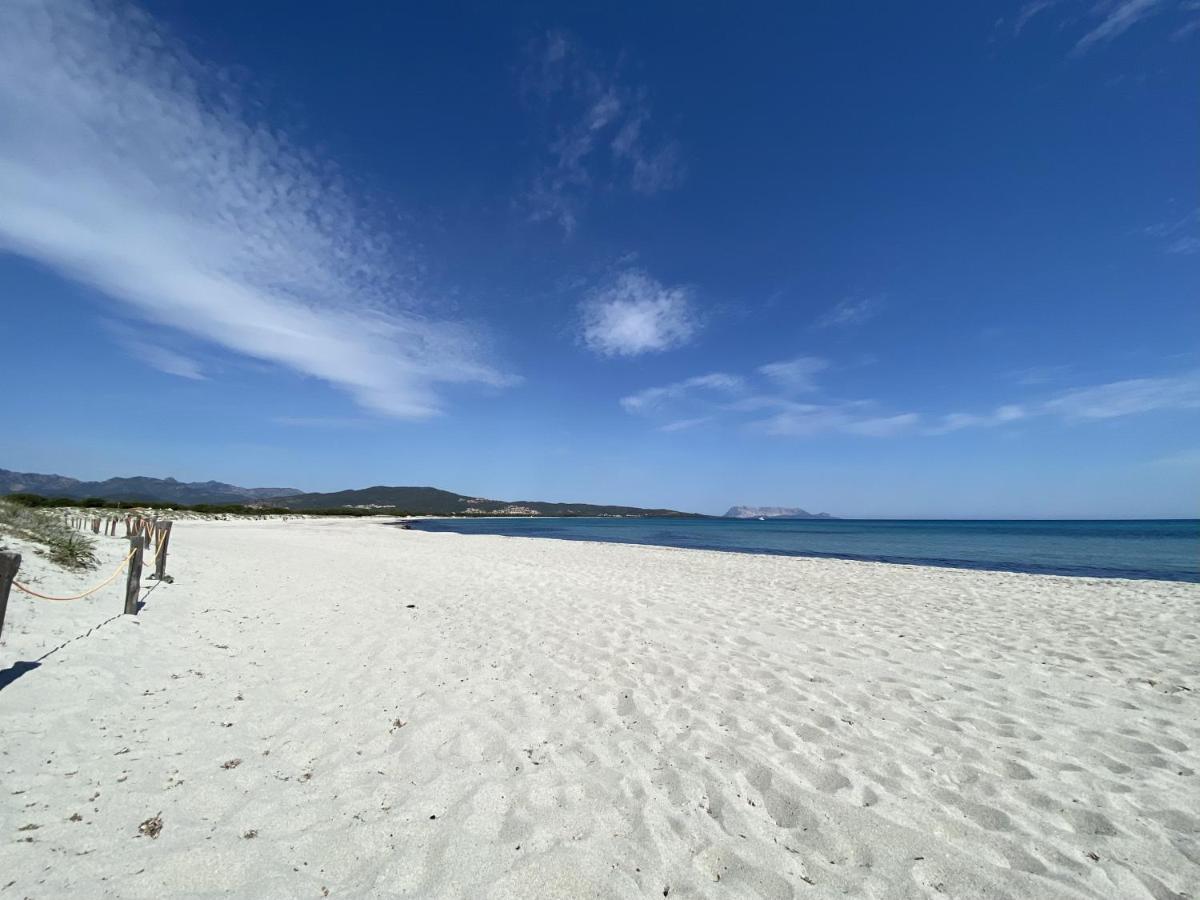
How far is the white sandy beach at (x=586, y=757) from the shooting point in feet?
10.2

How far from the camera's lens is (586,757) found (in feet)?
14.7

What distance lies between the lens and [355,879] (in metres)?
3.00

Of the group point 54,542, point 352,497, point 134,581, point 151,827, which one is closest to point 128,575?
point 134,581

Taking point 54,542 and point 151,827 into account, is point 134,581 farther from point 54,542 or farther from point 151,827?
point 151,827

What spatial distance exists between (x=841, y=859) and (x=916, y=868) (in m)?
0.46

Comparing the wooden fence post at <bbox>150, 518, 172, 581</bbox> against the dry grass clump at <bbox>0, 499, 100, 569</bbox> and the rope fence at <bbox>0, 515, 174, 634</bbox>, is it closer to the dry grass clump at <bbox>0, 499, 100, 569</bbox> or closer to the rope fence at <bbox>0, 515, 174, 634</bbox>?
the rope fence at <bbox>0, 515, 174, 634</bbox>

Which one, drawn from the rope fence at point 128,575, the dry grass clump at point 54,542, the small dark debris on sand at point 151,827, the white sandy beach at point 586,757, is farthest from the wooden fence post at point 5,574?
the dry grass clump at point 54,542

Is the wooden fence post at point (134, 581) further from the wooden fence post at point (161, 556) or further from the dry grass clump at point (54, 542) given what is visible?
the dry grass clump at point (54, 542)

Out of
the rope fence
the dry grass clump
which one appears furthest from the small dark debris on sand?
the dry grass clump

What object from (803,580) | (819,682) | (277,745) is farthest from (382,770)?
(803,580)

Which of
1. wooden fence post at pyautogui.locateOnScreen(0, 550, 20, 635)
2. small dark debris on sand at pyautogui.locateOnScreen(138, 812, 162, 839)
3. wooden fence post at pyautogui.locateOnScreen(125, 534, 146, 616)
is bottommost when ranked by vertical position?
small dark debris on sand at pyautogui.locateOnScreen(138, 812, 162, 839)

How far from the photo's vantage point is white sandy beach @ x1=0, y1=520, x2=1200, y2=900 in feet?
10.2

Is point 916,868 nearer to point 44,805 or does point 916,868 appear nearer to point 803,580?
point 44,805

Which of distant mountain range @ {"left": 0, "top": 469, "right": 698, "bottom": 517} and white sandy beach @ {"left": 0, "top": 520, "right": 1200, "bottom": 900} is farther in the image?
distant mountain range @ {"left": 0, "top": 469, "right": 698, "bottom": 517}
